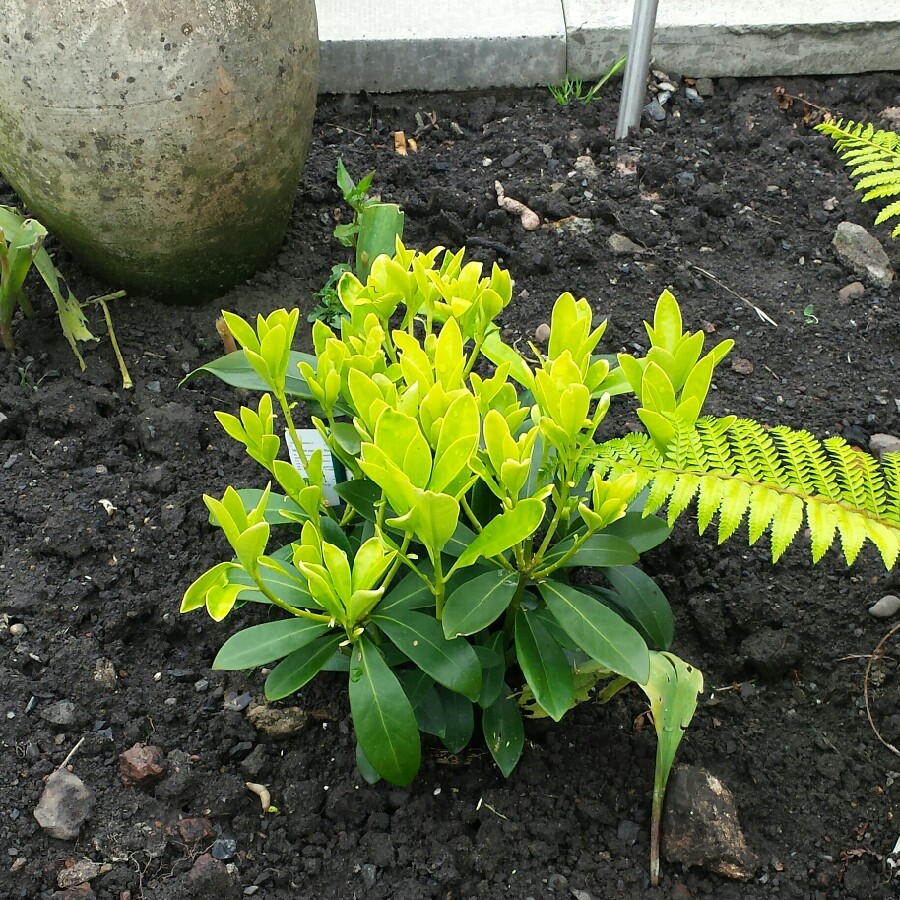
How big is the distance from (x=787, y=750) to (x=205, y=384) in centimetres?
183

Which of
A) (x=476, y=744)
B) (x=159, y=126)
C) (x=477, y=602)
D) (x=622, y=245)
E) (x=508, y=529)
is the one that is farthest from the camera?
(x=622, y=245)

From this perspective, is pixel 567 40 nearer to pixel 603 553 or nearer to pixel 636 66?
pixel 636 66

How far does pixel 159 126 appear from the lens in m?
2.53

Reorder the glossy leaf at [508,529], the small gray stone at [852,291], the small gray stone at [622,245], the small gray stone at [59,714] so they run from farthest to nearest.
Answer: the small gray stone at [622,245] → the small gray stone at [852,291] → the small gray stone at [59,714] → the glossy leaf at [508,529]

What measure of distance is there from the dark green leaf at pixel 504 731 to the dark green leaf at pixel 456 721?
31 millimetres

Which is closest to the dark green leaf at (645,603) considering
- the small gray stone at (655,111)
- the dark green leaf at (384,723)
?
the dark green leaf at (384,723)

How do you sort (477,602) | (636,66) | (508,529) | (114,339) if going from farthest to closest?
1. (636,66)
2. (114,339)
3. (477,602)
4. (508,529)

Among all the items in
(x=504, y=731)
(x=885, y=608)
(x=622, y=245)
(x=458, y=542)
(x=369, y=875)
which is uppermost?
(x=458, y=542)

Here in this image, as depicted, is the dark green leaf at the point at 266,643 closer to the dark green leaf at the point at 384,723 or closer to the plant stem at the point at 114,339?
the dark green leaf at the point at 384,723

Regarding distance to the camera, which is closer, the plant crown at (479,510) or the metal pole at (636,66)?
the plant crown at (479,510)

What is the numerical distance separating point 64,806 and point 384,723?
0.72m

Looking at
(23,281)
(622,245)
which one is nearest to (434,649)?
(23,281)

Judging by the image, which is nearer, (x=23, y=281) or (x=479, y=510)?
(x=479, y=510)

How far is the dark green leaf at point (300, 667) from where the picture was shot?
1663 mm
